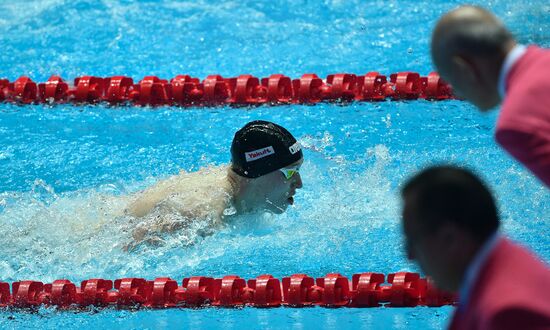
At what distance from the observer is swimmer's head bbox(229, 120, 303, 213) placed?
172 inches

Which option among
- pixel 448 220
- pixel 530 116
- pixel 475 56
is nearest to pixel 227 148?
pixel 475 56

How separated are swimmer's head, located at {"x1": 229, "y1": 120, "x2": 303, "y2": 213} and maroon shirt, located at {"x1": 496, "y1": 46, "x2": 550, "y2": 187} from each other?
2.20 meters

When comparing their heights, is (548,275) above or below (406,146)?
above

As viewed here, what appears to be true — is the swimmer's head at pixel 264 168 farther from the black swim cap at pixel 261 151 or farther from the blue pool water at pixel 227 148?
the blue pool water at pixel 227 148

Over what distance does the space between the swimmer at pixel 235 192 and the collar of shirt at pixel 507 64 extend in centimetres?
216

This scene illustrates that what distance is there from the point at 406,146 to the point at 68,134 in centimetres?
219

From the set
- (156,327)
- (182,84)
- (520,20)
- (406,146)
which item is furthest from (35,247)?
(520,20)

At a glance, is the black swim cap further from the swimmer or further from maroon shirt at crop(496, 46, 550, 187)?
maroon shirt at crop(496, 46, 550, 187)

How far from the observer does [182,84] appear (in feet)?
20.0

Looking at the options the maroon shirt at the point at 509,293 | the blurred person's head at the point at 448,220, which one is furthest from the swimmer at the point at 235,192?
the maroon shirt at the point at 509,293

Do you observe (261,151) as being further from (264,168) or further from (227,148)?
(227,148)

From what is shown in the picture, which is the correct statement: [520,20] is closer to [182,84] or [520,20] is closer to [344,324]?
[182,84]

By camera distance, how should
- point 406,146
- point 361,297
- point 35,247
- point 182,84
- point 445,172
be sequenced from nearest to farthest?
point 445,172, point 361,297, point 35,247, point 406,146, point 182,84

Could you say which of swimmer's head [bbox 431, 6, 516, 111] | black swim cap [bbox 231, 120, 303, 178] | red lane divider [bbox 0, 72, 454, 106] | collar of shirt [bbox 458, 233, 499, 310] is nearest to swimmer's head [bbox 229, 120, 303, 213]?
black swim cap [bbox 231, 120, 303, 178]
